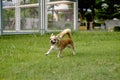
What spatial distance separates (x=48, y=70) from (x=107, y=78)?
121cm

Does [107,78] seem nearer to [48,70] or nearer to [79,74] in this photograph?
[79,74]

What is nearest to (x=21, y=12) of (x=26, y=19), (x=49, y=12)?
(x=26, y=19)

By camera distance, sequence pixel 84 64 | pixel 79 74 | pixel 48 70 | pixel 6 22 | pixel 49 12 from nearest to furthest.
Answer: pixel 79 74, pixel 48 70, pixel 84 64, pixel 6 22, pixel 49 12

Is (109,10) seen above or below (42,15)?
above

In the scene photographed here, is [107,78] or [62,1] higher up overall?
[62,1]

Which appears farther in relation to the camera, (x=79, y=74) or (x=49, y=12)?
(x=49, y=12)

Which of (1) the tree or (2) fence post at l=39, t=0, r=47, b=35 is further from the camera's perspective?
(1) the tree

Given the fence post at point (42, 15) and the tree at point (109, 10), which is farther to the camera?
the tree at point (109, 10)

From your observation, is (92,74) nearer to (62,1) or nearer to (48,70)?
(48,70)

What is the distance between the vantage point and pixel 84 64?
7277 millimetres

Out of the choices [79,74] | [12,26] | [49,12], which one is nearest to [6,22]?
[12,26]

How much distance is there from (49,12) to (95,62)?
13867mm

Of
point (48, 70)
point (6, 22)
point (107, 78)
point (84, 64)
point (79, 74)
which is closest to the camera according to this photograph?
point (107, 78)

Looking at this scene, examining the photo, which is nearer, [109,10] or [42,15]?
[42,15]
